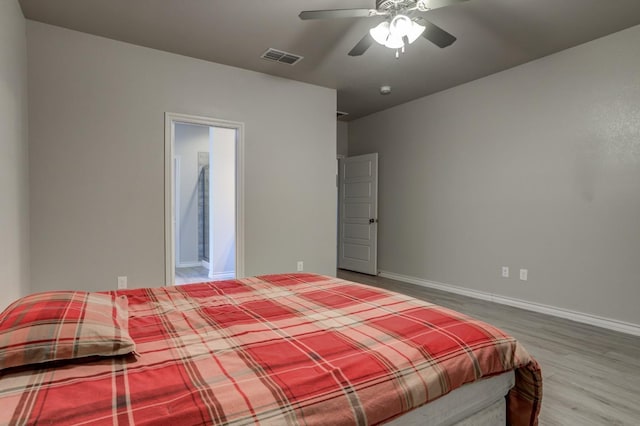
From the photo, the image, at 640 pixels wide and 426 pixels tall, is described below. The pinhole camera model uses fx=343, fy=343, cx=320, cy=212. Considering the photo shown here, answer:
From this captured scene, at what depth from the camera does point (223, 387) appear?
0.96 m

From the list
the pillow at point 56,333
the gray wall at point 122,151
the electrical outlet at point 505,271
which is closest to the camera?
the pillow at point 56,333

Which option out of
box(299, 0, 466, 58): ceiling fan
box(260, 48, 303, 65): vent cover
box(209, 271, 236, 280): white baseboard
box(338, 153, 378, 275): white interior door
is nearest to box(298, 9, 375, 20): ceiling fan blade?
box(299, 0, 466, 58): ceiling fan

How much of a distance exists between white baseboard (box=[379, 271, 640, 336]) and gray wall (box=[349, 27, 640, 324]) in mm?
55

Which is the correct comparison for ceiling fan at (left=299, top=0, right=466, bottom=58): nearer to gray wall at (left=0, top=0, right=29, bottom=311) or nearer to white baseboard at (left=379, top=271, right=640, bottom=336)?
gray wall at (left=0, top=0, right=29, bottom=311)

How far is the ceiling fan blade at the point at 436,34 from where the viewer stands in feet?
7.43

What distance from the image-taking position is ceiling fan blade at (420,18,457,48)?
2264 millimetres

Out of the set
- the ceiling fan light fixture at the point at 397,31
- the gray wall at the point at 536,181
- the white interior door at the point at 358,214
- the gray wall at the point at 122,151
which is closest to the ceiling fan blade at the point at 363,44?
the ceiling fan light fixture at the point at 397,31

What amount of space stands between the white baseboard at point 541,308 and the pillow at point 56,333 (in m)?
3.94

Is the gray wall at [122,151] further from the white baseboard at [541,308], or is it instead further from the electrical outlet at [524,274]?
the electrical outlet at [524,274]

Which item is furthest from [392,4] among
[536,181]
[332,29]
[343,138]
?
[343,138]

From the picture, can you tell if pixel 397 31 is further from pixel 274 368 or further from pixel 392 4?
pixel 274 368

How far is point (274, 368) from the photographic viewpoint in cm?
108

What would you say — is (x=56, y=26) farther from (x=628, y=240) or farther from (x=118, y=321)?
(x=628, y=240)

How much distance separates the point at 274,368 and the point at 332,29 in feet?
9.51
